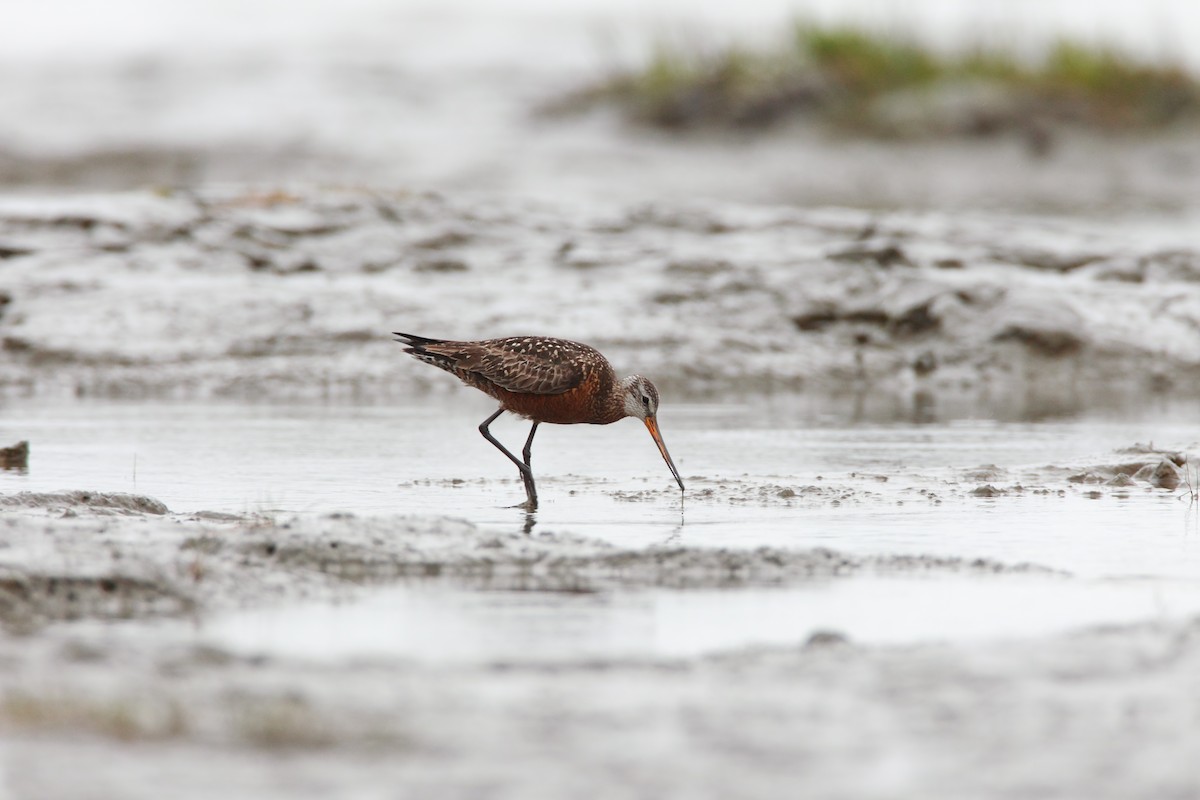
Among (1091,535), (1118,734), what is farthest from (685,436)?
(1118,734)

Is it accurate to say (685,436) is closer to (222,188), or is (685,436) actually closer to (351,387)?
(351,387)

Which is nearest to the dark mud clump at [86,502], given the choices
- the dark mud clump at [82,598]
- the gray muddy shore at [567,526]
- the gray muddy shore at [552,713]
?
the gray muddy shore at [567,526]

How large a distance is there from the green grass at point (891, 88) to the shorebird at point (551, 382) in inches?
601

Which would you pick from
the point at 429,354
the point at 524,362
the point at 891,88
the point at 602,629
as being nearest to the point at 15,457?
the point at 429,354

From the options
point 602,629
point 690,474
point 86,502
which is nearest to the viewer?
point 602,629

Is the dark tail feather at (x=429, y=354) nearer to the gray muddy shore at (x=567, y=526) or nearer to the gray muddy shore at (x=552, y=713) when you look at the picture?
the gray muddy shore at (x=567, y=526)

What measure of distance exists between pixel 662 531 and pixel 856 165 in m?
17.1

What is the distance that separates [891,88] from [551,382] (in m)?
17.4

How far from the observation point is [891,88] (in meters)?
24.9

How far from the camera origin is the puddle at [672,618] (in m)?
4.46

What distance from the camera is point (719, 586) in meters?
5.33

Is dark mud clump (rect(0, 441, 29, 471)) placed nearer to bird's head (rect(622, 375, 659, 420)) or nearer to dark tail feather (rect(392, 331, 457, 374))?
dark tail feather (rect(392, 331, 457, 374))

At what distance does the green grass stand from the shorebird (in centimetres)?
1525

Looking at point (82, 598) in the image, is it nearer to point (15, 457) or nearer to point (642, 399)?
point (15, 457)
